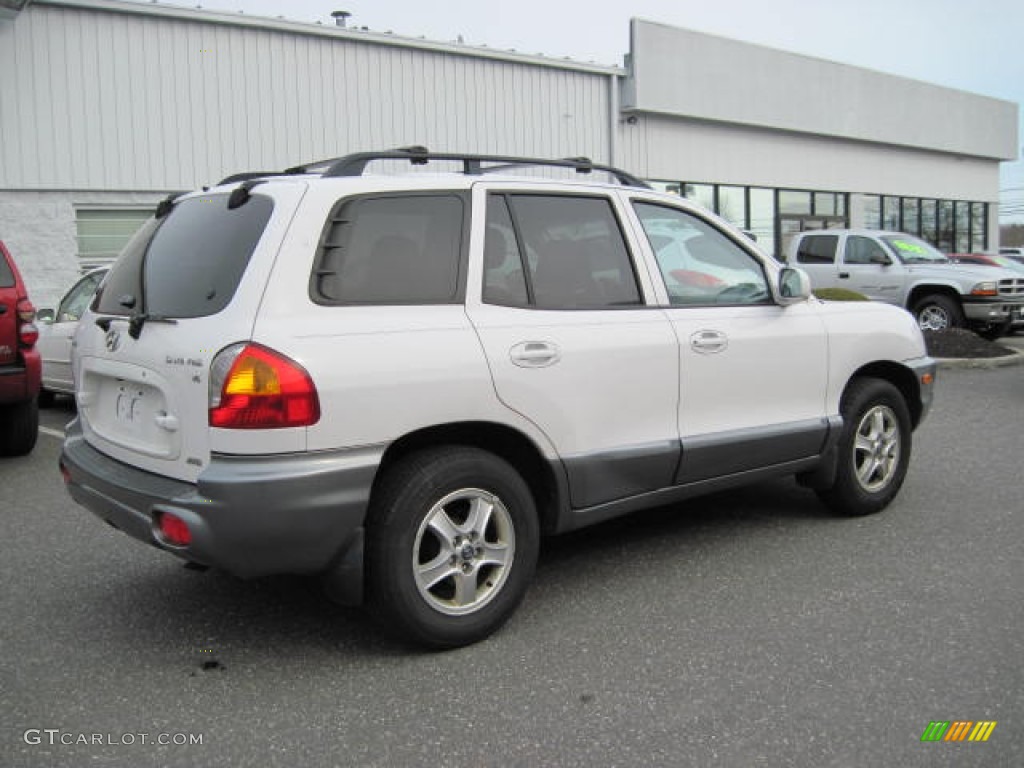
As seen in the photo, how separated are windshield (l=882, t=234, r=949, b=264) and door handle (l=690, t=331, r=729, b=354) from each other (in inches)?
473

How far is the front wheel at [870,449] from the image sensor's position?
202 inches

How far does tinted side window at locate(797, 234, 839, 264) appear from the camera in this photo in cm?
1582

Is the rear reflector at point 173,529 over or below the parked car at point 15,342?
below

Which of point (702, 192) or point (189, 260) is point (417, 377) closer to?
point (189, 260)

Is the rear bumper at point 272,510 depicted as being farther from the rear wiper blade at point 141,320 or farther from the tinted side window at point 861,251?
the tinted side window at point 861,251

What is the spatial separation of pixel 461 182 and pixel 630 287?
0.91 meters

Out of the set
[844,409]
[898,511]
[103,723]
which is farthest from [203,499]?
[898,511]

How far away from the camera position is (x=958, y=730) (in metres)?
2.93

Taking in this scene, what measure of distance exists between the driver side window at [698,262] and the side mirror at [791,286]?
0.08 metres

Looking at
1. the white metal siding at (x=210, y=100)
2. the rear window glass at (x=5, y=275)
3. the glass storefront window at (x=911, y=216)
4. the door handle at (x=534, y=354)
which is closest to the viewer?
the door handle at (x=534, y=354)

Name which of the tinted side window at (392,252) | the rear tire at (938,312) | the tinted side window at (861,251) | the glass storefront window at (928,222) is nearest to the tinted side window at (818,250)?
the tinted side window at (861,251)

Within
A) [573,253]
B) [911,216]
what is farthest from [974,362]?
[911,216]

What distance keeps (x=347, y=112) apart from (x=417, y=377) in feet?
45.5

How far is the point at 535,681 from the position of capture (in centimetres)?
332
